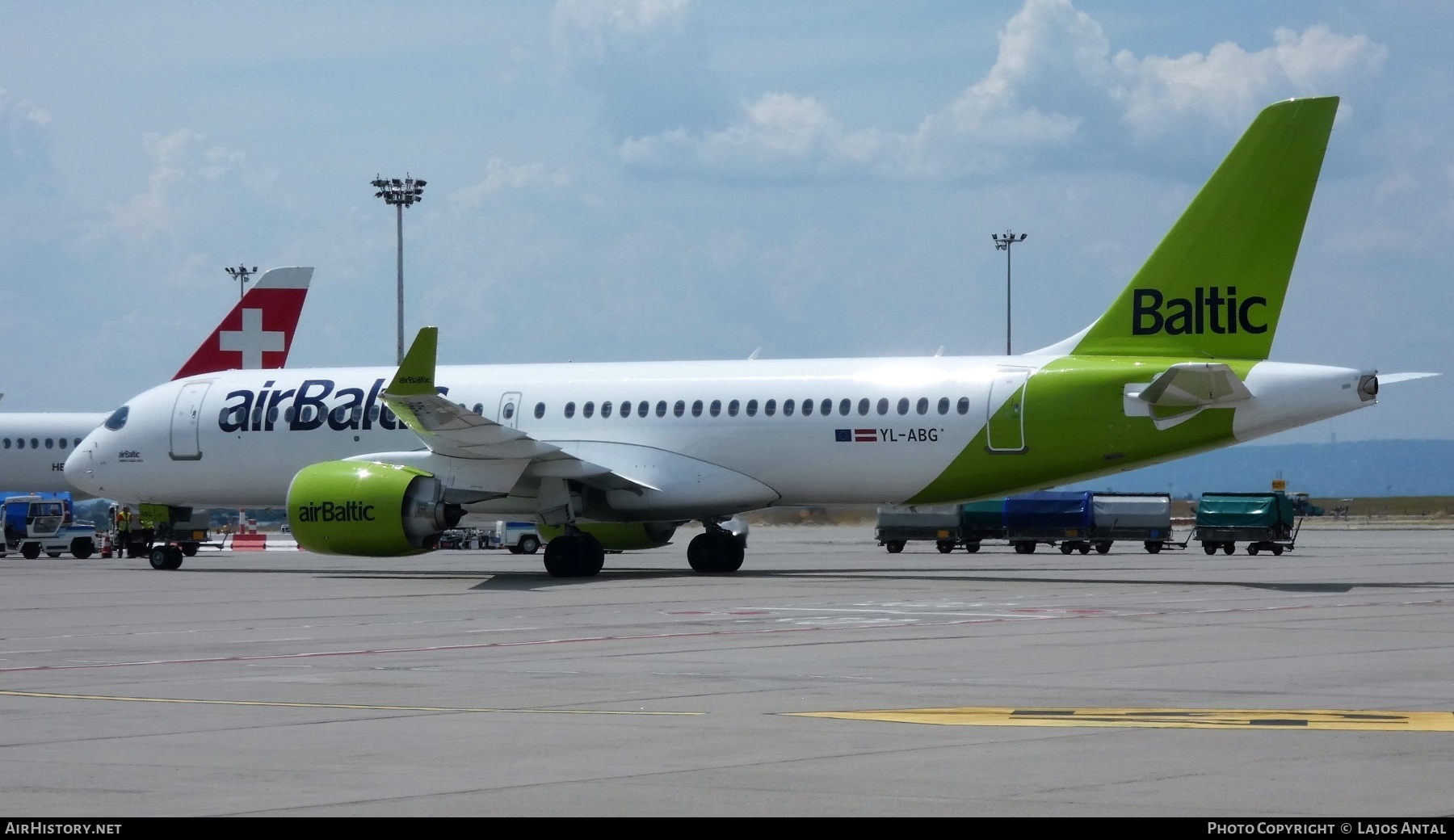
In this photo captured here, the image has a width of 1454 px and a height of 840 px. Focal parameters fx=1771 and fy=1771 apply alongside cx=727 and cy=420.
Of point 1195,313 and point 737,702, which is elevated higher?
point 1195,313

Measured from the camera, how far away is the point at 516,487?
107ft

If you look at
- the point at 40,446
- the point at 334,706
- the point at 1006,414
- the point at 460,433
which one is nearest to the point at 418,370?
the point at 460,433

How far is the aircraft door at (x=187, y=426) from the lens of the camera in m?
37.2

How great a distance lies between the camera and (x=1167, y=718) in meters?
11.6

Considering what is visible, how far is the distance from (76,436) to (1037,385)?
44356 mm

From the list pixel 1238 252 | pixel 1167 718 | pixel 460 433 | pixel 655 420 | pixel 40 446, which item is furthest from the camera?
pixel 40 446

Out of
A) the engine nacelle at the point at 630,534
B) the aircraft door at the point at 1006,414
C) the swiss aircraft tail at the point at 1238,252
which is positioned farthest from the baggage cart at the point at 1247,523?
the swiss aircraft tail at the point at 1238,252

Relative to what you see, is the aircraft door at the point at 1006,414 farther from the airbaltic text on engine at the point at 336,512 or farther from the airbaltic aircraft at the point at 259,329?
the airbaltic aircraft at the point at 259,329

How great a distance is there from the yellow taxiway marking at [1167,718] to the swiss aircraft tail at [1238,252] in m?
17.3

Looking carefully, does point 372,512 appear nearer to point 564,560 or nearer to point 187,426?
point 564,560

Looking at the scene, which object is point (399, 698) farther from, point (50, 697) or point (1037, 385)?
point (1037, 385)

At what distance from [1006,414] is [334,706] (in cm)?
1864

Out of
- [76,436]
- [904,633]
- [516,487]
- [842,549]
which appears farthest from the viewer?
[76,436]

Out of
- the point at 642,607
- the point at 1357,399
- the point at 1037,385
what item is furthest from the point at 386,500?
the point at 1357,399
